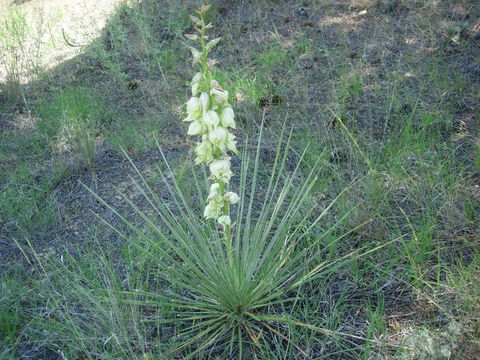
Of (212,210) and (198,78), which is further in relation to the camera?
(212,210)

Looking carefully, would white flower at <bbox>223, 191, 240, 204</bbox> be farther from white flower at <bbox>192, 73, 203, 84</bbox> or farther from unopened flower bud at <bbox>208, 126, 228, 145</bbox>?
white flower at <bbox>192, 73, 203, 84</bbox>

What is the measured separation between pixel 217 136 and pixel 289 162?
5.05 feet

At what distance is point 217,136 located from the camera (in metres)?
1.75

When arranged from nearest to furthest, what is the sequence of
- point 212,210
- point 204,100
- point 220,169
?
point 204,100, point 220,169, point 212,210

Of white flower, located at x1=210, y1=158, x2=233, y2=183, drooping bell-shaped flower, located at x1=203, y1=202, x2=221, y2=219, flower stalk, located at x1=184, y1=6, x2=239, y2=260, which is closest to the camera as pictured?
flower stalk, located at x1=184, y1=6, x2=239, y2=260

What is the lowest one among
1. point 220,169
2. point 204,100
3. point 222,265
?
point 222,265

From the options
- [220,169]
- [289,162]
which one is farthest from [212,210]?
[289,162]

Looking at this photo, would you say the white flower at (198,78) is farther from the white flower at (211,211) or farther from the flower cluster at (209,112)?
the white flower at (211,211)

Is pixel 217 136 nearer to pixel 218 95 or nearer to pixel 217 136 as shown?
pixel 217 136

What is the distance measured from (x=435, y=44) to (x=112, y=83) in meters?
3.17

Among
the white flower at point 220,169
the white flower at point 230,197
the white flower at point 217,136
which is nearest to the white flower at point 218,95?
A: the white flower at point 217,136

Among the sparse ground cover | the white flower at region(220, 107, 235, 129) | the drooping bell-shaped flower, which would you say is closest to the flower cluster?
the white flower at region(220, 107, 235, 129)

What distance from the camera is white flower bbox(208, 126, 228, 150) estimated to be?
176cm

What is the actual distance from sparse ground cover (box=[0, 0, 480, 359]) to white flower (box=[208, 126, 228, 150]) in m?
0.80
